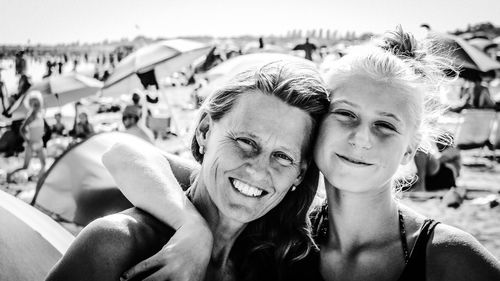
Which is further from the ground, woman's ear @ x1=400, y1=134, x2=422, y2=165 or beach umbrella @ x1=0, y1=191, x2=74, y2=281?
woman's ear @ x1=400, y1=134, x2=422, y2=165

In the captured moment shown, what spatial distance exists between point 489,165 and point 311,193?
26.4 ft

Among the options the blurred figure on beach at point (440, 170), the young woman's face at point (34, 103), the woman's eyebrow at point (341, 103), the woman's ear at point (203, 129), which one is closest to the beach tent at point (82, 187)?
the woman's ear at point (203, 129)

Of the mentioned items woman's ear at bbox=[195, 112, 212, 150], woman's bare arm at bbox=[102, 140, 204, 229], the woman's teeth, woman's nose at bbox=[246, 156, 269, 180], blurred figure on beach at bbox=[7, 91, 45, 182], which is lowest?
blurred figure on beach at bbox=[7, 91, 45, 182]

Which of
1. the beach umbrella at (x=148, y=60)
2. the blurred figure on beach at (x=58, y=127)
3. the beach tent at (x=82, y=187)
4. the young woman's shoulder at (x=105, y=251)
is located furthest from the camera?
the blurred figure on beach at (x=58, y=127)

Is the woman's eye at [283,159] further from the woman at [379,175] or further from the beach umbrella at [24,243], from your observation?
Result: the beach umbrella at [24,243]

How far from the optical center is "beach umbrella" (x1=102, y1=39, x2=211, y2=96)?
7.32m

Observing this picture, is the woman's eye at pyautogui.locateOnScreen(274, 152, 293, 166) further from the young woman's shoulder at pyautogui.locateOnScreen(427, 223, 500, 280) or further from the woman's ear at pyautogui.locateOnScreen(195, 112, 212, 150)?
the young woman's shoulder at pyautogui.locateOnScreen(427, 223, 500, 280)

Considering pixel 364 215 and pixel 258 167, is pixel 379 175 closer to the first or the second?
pixel 364 215

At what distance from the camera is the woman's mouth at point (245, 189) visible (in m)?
1.51

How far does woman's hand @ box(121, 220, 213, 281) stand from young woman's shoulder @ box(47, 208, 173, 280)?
5 centimetres

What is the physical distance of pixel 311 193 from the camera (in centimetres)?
185

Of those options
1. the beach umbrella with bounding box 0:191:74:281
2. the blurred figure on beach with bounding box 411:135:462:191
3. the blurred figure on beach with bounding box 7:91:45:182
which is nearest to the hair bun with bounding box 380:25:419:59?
the beach umbrella with bounding box 0:191:74:281

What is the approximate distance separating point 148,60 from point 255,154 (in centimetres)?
632

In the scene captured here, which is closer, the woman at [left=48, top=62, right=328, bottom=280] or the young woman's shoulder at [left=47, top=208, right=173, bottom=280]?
the young woman's shoulder at [left=47, top=208, right=173, bottom=280]
